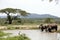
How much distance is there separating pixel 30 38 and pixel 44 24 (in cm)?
21

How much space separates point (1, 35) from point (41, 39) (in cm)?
41

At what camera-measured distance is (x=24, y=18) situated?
156 cm

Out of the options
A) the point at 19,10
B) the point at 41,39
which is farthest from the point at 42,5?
the point at 41,39

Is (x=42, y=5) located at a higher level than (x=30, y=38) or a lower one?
higher

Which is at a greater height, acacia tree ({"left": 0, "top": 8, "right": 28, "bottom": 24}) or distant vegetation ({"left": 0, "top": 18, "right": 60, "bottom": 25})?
acacia tree ({"left": 0, "top": 8, "right": 28, "bottom": 24})

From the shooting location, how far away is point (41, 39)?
1542 mm

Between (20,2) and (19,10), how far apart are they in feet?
0.29

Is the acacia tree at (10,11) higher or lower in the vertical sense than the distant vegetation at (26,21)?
higher

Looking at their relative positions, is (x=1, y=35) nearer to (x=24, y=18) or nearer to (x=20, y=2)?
(x=24, y=18)

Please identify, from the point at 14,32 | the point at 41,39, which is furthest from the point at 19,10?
the point at 41,39

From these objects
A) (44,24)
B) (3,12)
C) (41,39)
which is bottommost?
(41,39)

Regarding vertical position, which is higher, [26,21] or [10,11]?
[10,11]

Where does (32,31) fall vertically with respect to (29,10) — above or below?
below

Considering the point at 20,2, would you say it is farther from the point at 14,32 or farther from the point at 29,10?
the point at 14,32
